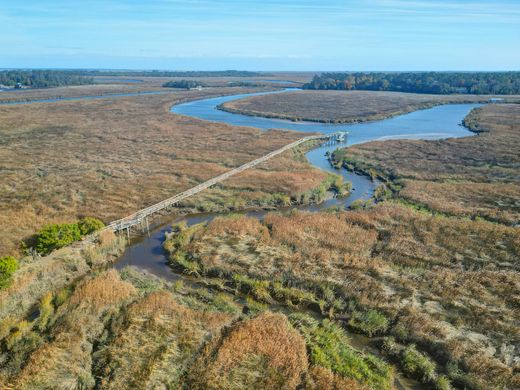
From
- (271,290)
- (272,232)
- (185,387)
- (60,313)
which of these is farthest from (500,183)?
(60,313)

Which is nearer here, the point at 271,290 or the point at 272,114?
the point at 271,290

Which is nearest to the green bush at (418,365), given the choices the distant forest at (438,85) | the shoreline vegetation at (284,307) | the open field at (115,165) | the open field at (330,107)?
the shoreline vegetation at (284,307)

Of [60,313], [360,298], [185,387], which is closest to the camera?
[185,387]

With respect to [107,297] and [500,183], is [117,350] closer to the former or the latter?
[107,297]

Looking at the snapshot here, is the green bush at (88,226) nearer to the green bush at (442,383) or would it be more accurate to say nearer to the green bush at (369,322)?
the green bush at (369,322)

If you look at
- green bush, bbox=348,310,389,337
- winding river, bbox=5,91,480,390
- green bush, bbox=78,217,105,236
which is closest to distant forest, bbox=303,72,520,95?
winding river, bbox=5,91,480,390

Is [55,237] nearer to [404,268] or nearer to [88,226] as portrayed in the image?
[88,226]
